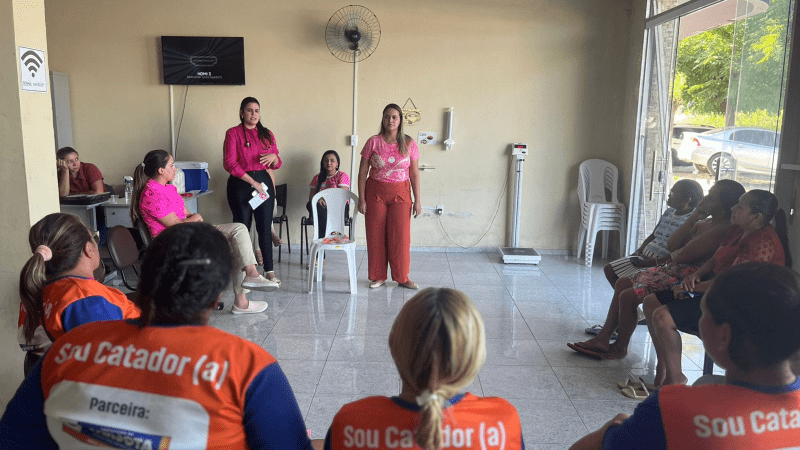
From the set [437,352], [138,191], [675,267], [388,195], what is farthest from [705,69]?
[437,352]

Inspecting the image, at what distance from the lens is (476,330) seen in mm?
1085

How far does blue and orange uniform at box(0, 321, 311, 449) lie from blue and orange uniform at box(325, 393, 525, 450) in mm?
99

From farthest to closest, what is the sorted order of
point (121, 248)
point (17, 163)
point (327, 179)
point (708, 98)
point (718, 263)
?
point (327, 179) < point (708, 98) < point (121, 248) < point (718, 263) < point (17, 163)

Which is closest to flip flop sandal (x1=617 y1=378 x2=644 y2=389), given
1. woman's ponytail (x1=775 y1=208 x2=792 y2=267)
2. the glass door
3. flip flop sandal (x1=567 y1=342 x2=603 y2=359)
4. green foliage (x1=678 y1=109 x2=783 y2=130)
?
flip flop sandal (x1=567 y1=342 x2=603 y2=359)

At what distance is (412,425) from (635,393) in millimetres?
2236

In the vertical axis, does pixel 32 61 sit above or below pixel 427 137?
above

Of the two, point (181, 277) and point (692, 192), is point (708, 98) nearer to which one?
point (692, 192)

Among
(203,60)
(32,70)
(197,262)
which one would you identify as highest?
(203,60)

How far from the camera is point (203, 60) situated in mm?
6020

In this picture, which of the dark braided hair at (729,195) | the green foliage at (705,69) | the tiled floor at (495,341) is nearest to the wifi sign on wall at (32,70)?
the tiled floor at (495,341)

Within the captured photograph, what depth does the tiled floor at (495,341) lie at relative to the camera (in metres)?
2.87

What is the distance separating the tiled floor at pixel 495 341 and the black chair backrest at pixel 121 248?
762 mm

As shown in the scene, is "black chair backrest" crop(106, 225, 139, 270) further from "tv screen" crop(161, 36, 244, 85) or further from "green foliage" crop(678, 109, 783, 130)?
"green foliage" crop(678, 109, 783, 130)

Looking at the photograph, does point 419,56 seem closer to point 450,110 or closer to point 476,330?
point 450,110
